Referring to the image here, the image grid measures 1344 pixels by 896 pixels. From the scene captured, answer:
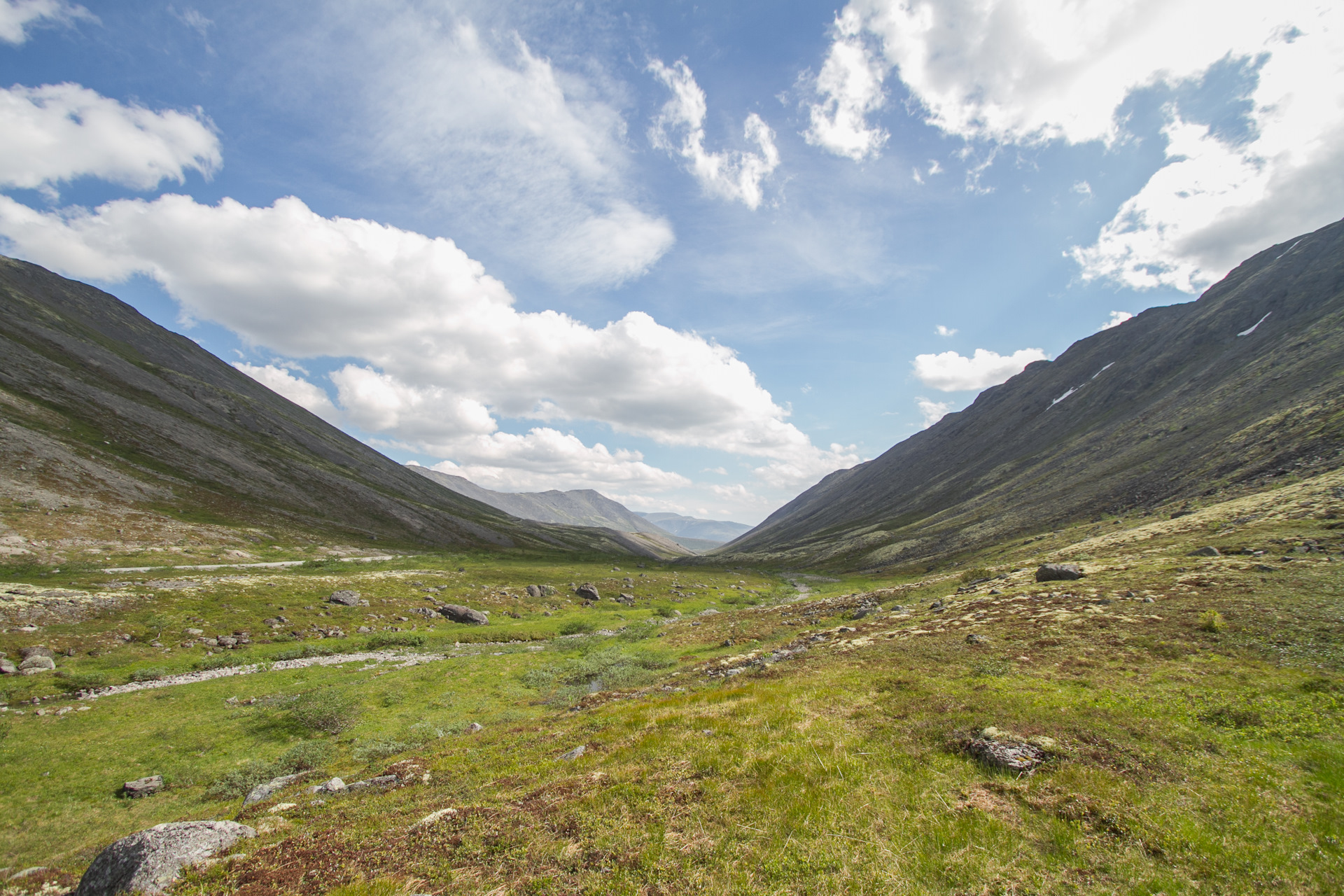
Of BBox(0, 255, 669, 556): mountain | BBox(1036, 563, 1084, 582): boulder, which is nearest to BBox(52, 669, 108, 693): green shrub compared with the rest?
BBox(0, 255, 669, 556): mountain

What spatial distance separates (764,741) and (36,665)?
45.2 meters

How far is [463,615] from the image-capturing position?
179 feet

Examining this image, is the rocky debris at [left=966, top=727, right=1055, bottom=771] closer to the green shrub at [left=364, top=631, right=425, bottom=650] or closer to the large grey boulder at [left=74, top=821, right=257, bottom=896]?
the large grey boulder at [left=74, top=821, right=257, bottom=896]

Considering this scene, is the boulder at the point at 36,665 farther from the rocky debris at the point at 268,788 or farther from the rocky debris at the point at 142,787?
the rocky debris at the point at 268,788

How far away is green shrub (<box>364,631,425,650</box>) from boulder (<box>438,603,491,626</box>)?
8106mm

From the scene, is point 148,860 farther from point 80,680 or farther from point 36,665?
point 36,665

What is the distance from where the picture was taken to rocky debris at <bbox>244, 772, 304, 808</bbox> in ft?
56.1

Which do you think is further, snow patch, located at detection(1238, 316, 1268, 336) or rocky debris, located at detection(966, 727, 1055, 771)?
snow patch, located at detection(1238, 316, 1268, 336)

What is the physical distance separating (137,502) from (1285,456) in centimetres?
16388

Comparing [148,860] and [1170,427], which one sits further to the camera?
[1170,427]

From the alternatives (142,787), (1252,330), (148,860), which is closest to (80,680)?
(142,787)

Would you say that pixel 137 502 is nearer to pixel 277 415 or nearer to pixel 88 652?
pixel 88 652

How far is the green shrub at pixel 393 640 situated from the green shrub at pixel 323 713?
56.2 feet

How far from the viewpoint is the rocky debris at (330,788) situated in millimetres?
16828
